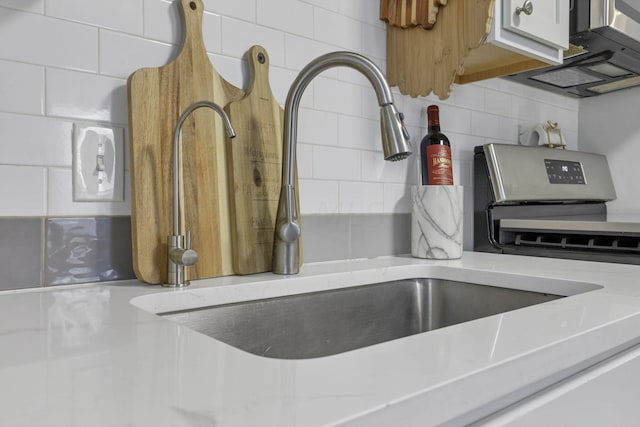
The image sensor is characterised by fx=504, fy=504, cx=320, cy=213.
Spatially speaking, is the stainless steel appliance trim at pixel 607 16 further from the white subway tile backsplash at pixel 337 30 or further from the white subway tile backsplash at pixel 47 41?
the white subway tile backsplash at pixel 47 41

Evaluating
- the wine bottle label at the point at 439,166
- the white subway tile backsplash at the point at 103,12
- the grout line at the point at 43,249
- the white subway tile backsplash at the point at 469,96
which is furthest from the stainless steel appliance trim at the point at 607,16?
the grout line at the point at 43,249

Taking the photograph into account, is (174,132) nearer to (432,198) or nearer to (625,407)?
(432,198)

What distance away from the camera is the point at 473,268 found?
1008mm

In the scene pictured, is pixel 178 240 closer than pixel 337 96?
Yes

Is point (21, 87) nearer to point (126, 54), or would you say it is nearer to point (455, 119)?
point (126, 54)

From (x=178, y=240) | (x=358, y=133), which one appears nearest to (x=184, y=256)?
(x=178, y=240)

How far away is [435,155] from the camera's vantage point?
1.23 metres

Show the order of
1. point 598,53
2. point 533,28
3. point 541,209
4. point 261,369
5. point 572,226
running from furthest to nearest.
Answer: point 541,209 → point 598,53 → point 572,226 → point 533,28 → point 261,369

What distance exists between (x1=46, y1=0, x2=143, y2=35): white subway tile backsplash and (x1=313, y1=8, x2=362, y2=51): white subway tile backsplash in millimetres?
405

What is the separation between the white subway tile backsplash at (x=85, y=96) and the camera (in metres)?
0.77

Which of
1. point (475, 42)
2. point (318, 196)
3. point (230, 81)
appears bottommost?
point (318, 196)

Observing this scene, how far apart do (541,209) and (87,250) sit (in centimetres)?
128

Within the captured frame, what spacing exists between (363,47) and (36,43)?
0.72 m

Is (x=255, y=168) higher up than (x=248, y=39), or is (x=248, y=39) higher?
(x=248, y=39)
